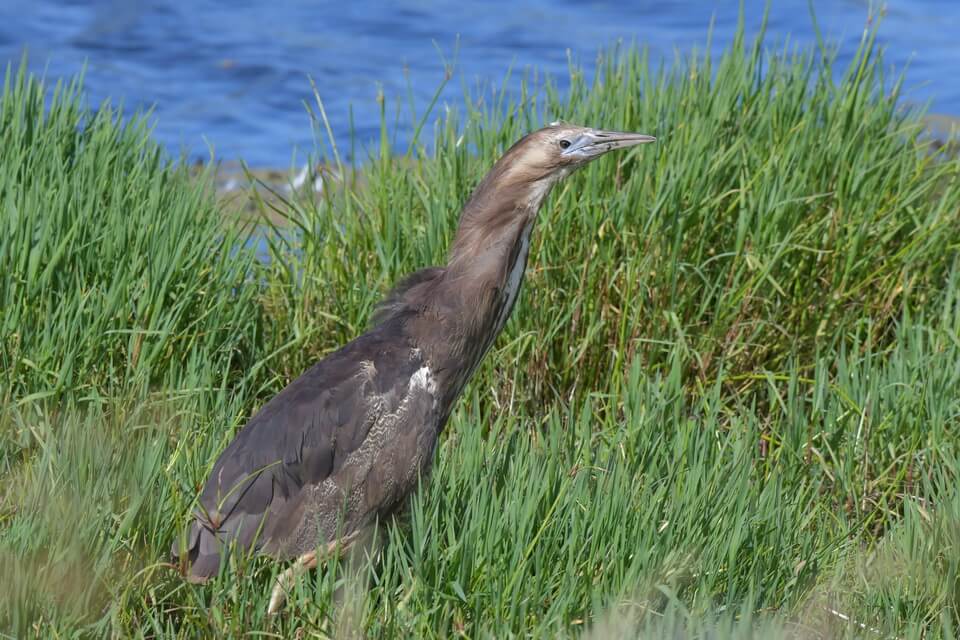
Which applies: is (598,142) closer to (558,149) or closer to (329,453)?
(558,149)

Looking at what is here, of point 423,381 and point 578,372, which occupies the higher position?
point 423,381

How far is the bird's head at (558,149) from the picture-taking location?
388 cm

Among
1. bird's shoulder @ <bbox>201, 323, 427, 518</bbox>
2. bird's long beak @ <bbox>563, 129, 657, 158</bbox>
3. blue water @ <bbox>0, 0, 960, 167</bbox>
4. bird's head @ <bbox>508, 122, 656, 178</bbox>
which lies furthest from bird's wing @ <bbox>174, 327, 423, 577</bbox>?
blue water @ <bbox>0, 0, 960, 167</bbox>

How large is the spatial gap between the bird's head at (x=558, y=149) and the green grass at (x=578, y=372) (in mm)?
718

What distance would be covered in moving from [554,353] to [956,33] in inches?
345

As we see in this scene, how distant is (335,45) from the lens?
37.7 ft

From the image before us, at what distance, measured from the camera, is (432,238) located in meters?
4.79

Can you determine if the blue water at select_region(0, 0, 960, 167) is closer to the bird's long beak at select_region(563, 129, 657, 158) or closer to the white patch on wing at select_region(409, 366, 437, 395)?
the bird's long beak at select_region(563, 129, 657, 158)

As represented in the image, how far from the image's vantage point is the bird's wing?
11.6 ft

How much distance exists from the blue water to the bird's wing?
19.1ft

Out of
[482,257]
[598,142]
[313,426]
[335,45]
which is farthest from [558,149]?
[335,45]

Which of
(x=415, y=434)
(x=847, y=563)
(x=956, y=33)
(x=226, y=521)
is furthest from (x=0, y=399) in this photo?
(x=956, y=33)

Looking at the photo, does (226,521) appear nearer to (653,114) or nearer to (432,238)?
(432,238)

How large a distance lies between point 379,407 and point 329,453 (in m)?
0.17
